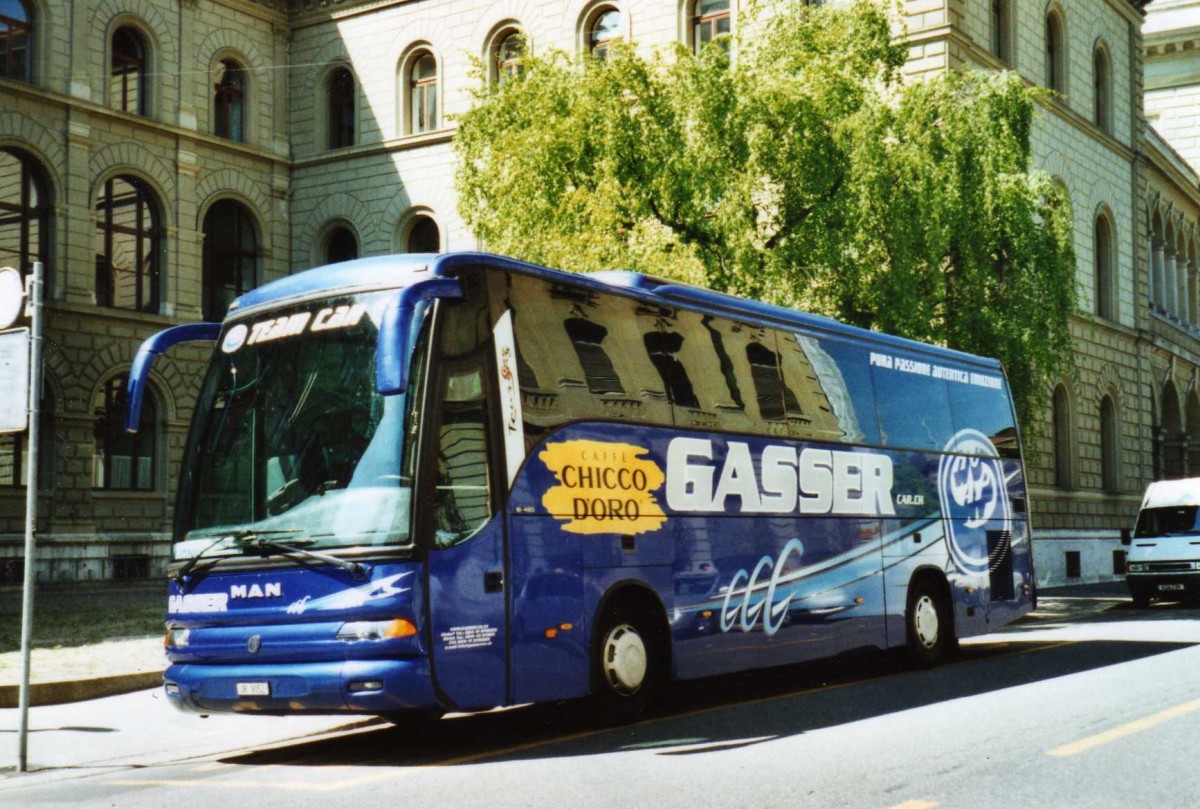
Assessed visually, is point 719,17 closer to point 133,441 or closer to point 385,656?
point 133,441

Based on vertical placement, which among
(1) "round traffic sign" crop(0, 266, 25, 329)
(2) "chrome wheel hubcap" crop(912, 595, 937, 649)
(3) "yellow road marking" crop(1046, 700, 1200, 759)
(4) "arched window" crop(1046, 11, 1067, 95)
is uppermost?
(4) "arched window" crop(1046, 11, 1067, 95)

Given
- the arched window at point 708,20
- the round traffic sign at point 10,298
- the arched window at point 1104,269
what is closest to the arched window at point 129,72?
the arched window at point 708,20

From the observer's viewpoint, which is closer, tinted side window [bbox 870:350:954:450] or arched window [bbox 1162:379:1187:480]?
tinted side window [bbox 870:350:954:450]

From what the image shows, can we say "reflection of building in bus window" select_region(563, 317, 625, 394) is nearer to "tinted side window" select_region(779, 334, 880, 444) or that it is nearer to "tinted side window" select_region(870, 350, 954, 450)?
"tinted side window" select_region(779, 334, 880, 444)

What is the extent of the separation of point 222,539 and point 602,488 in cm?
274

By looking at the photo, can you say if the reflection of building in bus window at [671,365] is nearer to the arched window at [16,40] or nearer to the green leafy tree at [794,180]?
the green leafy tree at [794,180]

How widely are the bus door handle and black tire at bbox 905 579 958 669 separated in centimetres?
654

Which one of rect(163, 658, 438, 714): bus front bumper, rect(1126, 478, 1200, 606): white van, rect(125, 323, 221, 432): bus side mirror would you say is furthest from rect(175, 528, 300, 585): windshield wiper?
rect(1126, 478, 1200, 606): white van

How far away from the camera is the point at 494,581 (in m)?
9.63

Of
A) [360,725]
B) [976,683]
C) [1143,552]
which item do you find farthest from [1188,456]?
[360,725]

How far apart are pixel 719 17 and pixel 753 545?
2144 cm

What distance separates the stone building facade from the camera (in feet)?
98.7

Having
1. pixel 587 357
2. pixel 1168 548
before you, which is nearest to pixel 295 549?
pixel 587 357

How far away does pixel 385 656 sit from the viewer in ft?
29.6
